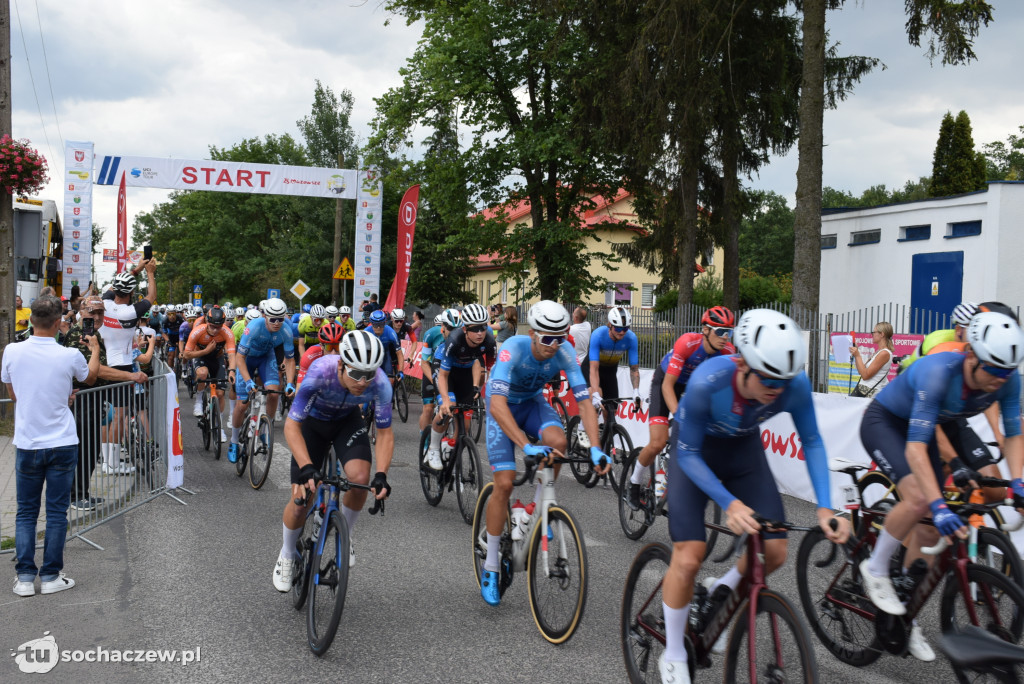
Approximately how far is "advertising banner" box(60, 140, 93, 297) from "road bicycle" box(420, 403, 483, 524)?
62.0ft

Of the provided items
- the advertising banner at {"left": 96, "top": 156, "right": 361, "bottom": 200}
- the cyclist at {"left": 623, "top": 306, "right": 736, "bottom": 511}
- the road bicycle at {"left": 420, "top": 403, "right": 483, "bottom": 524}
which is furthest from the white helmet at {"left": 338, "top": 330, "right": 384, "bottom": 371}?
the advertising banner at {"left": 96, "top": 156, "right": 361, "bottom": 200}

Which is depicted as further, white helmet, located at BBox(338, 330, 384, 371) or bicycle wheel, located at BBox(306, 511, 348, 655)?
white helmet, located at BBox(338, 330, 384, 371)

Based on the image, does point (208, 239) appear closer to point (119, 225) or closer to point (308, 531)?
point (119, 225)

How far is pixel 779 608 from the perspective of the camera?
10.9ft

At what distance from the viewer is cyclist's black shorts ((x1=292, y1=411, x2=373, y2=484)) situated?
5.41 metres

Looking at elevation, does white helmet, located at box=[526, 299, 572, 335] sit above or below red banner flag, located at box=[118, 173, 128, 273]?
below

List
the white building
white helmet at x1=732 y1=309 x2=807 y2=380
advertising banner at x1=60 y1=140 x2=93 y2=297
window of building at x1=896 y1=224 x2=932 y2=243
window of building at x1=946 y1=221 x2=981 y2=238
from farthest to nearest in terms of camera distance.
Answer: advertising banner at x1=60 y1=140 x2=93 y2=297 < window of building at x1=896 y1=224 x2=932 y2=243 < window of building at x1=946 y1=221 x2=981 y2=238 < the white building < white helmet at x1=732 y1=309 x2=807 y2=380

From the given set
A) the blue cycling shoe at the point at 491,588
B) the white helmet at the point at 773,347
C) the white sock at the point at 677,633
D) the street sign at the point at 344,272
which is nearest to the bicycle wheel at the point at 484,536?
the blue cycling shoe at the point at 491,588

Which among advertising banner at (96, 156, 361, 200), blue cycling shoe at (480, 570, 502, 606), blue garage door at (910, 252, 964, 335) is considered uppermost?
advertising banner at (96, 156, 361, 200)

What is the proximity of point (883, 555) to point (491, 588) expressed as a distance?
2312mm

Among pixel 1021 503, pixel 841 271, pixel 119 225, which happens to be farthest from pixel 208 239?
pixel 1021 503

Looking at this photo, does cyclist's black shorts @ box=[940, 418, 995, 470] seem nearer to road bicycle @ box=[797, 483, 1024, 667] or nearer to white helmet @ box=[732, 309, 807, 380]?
road bicycle @ box=[797, 483, 1024, 667]

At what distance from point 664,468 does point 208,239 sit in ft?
223

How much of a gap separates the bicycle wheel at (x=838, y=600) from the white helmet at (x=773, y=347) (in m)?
1.43
